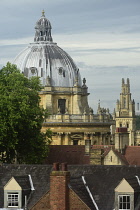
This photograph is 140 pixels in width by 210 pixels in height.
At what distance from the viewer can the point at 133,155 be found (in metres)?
85.7

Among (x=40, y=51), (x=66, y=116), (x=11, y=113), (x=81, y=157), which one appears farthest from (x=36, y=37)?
(x=11, y=113)

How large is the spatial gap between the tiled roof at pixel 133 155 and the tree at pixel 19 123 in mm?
7777

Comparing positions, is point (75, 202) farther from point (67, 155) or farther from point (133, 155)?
point (67, 155)

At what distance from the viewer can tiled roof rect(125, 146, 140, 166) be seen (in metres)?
83.8

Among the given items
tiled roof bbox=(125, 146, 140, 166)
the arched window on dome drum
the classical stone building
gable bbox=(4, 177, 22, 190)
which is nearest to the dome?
the classical stone building

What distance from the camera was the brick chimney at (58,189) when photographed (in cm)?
4566

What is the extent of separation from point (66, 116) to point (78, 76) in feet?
30.3

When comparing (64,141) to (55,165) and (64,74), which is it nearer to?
(64,74)

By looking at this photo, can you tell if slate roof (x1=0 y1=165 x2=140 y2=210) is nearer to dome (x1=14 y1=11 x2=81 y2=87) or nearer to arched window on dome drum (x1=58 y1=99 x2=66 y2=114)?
arched window on dome drum (x1=58 y1=99 x2=66 y2=114)

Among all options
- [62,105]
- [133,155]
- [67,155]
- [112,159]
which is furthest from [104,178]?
[62,105]

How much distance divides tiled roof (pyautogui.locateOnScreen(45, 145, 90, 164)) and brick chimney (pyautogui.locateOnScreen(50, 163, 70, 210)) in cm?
4240

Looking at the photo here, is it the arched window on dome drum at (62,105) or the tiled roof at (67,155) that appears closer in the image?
the tiled roof at (67,155)

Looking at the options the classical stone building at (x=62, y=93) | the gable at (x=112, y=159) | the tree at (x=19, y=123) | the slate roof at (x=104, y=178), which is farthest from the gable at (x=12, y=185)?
the classical stone building at (x=62, y=93)

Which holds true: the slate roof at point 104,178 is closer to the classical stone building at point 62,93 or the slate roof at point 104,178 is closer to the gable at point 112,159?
the gable at point 112,159
